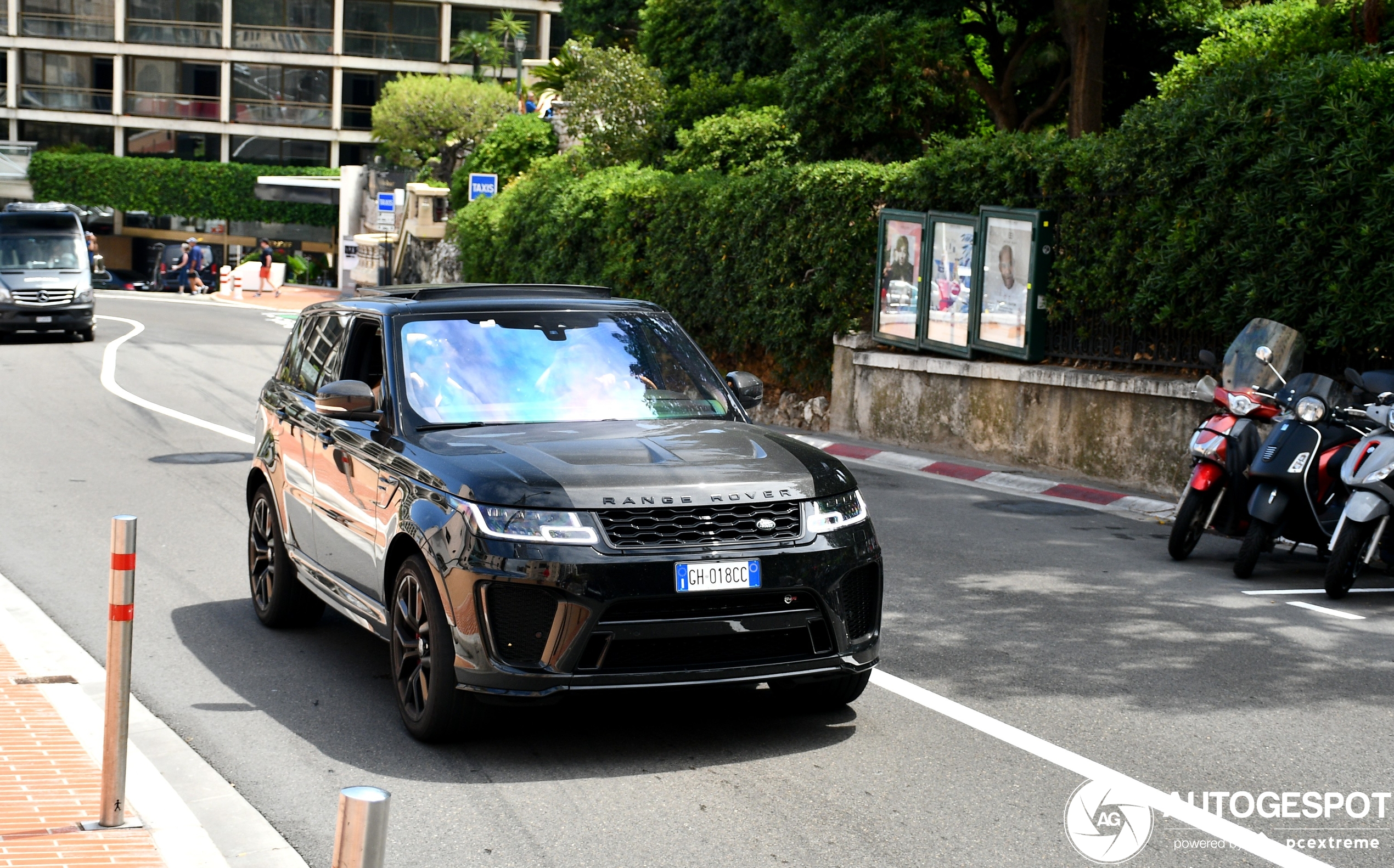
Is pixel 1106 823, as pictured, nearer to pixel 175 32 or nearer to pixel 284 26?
pixel 284 26

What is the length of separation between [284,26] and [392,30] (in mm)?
5221

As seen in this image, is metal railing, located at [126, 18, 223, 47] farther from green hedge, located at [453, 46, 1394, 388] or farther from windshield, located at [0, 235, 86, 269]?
green hedge, located at [453, 46, 1394, 388]

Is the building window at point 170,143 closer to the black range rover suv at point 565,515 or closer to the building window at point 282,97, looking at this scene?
the building window at point 282,97

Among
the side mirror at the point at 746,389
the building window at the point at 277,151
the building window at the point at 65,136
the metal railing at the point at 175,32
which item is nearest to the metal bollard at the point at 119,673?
the side mirror at the point at 746,389

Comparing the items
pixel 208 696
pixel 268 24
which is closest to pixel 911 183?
pixel 208 696

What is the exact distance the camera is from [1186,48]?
2388 centimetres

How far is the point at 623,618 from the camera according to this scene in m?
5.53

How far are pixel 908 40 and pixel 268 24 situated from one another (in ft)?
198

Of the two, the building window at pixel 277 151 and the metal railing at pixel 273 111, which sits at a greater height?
the metal railing at pixel 273 111

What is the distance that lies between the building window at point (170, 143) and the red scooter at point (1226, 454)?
74.0m

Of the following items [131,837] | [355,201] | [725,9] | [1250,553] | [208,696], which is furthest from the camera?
[355,201]

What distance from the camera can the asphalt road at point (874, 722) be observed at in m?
5.06

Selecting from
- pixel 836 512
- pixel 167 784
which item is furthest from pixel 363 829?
pixel 836 512

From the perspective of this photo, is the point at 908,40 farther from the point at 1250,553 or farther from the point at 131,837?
the point at 131,837
